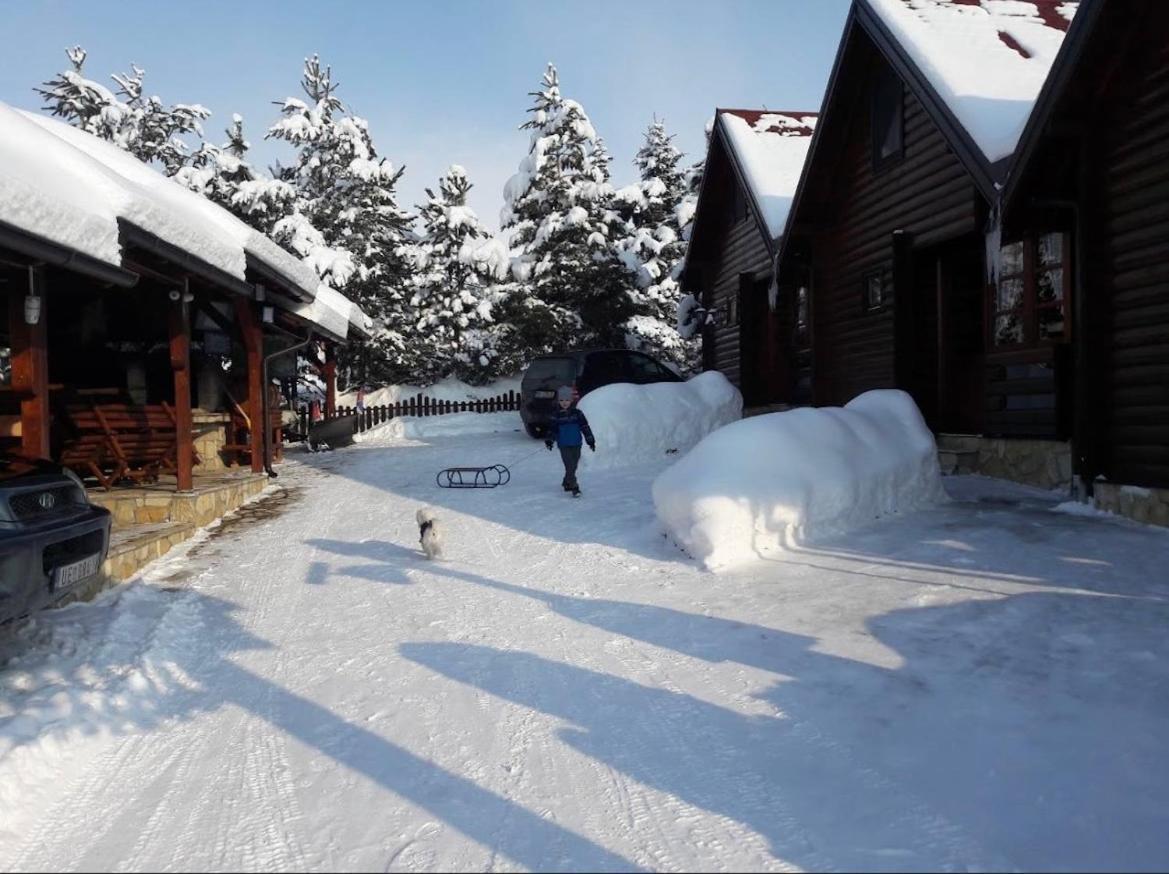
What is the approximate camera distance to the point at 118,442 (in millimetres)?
8727

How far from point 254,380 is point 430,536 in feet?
20.9

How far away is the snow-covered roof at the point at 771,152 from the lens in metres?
14.8

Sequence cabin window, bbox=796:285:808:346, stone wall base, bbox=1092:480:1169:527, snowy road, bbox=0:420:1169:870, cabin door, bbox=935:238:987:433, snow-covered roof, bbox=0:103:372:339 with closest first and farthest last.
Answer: snowy road, bbox=0:420:1169:870 < snow-covered roof, bbox=0:103:372:339 < stone wall base, bbox=1092:480:1169:527 < cabin door, bbox=935:238:987:433 < cabin window, bbox=796:285:808:346

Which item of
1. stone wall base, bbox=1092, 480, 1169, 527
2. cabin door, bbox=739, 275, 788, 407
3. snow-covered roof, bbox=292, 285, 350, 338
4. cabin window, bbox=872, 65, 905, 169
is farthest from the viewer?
cabin door, bbox=739, 275, 788, 407

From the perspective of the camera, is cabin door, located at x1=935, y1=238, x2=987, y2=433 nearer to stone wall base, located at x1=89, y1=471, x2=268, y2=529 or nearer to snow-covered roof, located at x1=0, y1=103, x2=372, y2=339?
snow-covered roof, located at x1=0, y1=103, x2=372, y2=339

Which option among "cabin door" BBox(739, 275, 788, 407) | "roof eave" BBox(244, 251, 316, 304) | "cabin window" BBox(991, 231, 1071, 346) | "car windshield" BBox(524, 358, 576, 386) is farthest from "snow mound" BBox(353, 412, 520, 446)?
"cabin window" BBox(991, 231, 1071, 346)

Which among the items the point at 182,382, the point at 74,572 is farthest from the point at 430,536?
the point at 182,382

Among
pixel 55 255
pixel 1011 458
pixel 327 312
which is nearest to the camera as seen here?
pixel 55 255

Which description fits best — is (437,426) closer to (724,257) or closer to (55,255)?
(724,257)

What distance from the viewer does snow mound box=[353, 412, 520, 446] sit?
2106 centimetres

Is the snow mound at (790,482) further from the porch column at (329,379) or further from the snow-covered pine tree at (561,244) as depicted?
the snow-covered pine tree at (561,244)

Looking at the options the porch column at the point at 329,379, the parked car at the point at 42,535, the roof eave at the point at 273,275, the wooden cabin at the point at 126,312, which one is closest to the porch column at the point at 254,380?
the wooden cabin at the point at 126,312

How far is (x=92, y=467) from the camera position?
8.51 meters

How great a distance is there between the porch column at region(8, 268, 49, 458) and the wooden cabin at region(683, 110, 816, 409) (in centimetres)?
1135
